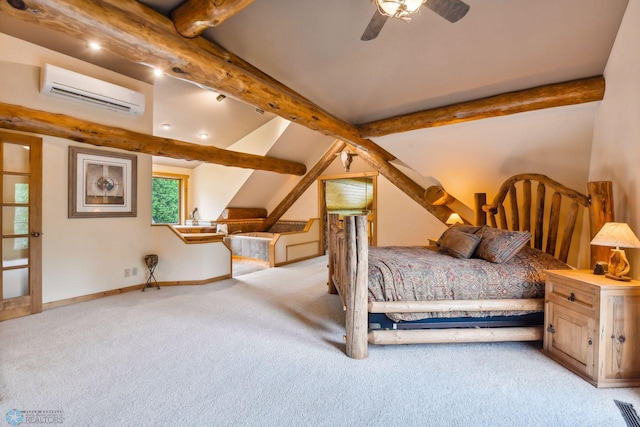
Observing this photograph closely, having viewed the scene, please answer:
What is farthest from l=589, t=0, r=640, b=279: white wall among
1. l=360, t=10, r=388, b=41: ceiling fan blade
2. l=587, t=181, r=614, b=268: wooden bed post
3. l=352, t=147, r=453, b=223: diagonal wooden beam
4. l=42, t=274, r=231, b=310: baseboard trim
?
l=42, t=274, r=231, b=310: baseboard trim

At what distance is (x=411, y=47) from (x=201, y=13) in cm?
201

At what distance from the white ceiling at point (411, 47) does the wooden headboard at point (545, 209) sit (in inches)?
45.1

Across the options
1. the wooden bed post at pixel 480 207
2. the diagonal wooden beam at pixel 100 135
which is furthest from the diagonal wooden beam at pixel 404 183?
the diagonal wooden beam at pixel 100 135

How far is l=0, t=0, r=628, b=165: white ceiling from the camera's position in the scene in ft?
7.55

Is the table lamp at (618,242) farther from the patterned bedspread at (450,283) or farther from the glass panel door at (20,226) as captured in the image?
the glass panel door at (20,226)

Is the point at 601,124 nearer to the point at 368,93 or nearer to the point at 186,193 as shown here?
the point at 368,93

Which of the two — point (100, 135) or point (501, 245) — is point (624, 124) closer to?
point (501, 245)

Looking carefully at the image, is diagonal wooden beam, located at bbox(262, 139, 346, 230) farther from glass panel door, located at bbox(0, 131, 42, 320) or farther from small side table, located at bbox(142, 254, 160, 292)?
glass panel door, located at bbox(0, 131, 42, 320)

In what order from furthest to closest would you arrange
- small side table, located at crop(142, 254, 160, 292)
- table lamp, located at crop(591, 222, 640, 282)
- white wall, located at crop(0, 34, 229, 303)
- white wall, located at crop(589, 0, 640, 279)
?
small side table, located at crop(142, 254, 160, 292), white wall, located at crop(0, 34, 229, 303), white wall, located at crop(589, 0, 640, 279), table lamp, located at crop(591, 222, 640, 282)

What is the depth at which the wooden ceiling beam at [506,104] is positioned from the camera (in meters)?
2.64

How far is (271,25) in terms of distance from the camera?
2518mm

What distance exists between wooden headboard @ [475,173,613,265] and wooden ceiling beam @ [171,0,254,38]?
3360mm

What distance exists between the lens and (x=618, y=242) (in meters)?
1.93

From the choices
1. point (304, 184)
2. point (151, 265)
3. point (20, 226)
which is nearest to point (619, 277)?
point (151, 265)
